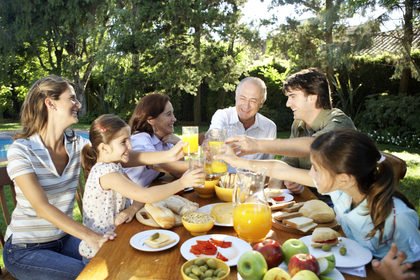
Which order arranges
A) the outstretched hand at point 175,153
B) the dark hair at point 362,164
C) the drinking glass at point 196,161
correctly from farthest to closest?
the outstretched hand at point 175,153 < the drinking glass at point 196,161 < the dark hair at point 362,164

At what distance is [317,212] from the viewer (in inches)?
75.0

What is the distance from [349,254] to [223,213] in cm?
72

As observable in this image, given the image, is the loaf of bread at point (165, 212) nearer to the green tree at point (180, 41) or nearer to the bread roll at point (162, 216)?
the bread roll at point (162, 216)

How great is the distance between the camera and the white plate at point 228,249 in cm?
147

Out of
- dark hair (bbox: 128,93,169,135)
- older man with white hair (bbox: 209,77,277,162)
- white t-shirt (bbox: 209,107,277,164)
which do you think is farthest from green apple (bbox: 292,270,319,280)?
white t-shirt (bbox: 209,107,277,164)

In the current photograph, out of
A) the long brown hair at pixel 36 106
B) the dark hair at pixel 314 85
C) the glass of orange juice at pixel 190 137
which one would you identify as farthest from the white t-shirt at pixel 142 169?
the dark hair at pixel 314 85

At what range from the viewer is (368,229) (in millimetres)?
1664

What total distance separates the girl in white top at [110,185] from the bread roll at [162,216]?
0.11 m

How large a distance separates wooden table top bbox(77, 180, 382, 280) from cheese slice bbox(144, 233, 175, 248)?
1.3 inches

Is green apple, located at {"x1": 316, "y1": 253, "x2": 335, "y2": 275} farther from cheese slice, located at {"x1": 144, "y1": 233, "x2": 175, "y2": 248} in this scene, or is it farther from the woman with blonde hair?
the woman with blonde hair

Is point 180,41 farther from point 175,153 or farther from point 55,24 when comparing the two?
point 175,153

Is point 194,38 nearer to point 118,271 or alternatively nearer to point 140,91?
point 140,91

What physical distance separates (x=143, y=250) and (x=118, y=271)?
0.17 metres

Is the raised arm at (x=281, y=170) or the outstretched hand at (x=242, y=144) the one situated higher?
the outstretched hand at (x=242, y=144)
